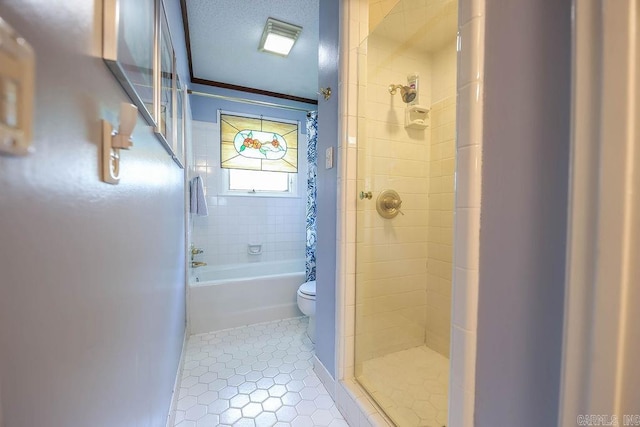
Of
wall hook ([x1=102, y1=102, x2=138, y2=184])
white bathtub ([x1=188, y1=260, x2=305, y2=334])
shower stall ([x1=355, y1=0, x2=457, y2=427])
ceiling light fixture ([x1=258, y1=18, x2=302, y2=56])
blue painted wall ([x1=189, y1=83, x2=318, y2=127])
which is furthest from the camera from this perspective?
blue painted wall ([x1=189, y1=83, x2=318, y2=127])

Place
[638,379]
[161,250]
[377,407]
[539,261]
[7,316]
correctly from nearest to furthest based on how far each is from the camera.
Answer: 1. [7,316]
2. [638,379]
3. [539,261]
4. [161,250]
5. [377,407]

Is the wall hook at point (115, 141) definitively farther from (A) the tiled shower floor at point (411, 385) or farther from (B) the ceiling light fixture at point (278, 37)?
(B) the ceiling light fixture at point (278, 37)

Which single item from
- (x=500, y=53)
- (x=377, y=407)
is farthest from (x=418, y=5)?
(x=377, y=407)

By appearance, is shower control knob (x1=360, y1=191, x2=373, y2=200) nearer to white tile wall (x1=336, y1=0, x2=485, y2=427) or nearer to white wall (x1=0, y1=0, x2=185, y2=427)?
white tile wall (x1=336, y1=0, x2=485, y2=427)

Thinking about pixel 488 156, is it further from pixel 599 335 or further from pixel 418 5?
pixel 418 5

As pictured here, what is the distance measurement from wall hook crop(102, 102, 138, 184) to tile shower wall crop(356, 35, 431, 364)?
1.20 metres

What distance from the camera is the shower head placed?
1726 millimetres

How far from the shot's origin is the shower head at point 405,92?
1.73 m

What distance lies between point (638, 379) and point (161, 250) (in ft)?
4.34

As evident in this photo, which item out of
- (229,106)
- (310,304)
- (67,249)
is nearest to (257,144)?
(229,106)

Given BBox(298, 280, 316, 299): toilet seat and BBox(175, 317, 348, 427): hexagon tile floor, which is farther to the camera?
BBox(298, 280, 316, 299): toilet seat

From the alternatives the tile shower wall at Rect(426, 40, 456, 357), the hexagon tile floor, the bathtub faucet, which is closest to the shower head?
the tile shower wall at Rect(426, 40, 456, 357)

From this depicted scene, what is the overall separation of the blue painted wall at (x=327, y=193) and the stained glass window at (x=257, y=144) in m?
1.61

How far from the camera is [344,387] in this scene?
1.33 m
